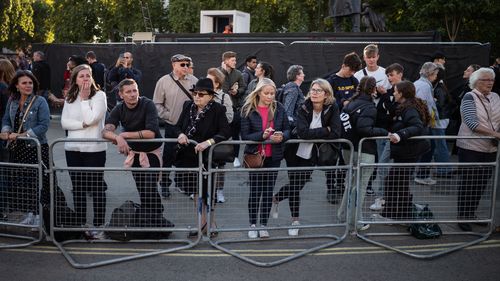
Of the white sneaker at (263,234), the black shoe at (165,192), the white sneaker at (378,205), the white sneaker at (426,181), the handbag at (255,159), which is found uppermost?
the handbag at (255,159)

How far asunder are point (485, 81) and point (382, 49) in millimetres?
6857

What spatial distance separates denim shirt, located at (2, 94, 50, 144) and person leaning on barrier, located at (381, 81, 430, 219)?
4.17 meters

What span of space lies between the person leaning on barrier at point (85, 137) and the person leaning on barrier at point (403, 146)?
3.34 metres

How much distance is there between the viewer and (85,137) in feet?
20.8

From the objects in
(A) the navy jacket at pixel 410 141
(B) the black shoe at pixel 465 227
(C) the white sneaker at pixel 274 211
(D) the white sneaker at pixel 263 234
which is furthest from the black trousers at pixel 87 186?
(B) the black shoe at pixel 465 227

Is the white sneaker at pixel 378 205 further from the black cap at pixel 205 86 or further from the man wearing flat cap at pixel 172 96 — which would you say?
the man wearing flat cap at pixel 172 96

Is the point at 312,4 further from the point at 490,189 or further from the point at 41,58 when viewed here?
the point at 490,189

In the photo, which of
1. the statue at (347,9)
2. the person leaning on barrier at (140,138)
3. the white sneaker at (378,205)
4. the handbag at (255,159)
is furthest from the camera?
the statue at (347,9)

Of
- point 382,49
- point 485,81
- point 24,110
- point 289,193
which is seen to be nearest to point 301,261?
point 289,193

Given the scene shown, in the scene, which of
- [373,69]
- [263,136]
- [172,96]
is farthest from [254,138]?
[373,69]

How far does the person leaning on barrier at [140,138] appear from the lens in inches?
240

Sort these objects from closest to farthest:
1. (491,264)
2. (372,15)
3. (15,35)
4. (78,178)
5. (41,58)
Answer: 1. (491,264)
2. (78,178)
3. (41,58)
4. (372,15)
5. (15,35)

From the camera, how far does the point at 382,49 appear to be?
44.0ft

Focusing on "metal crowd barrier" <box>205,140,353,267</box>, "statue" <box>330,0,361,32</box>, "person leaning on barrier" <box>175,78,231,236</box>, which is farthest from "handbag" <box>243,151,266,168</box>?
"statue" <box>330,0,361,32</box>
